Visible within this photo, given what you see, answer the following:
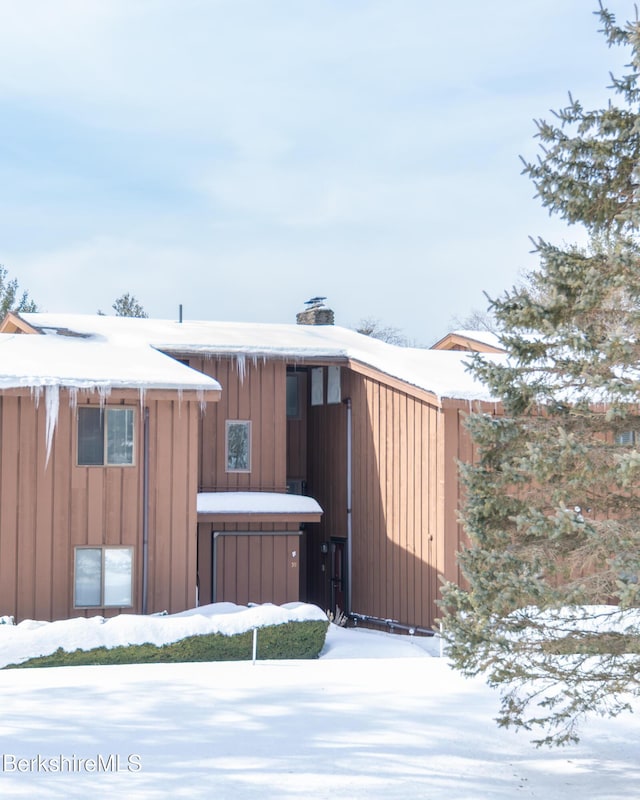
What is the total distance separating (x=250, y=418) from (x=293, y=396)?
2.89m

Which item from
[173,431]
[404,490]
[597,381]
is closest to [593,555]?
[597,381]

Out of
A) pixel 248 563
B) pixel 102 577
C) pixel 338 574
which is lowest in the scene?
pixel 338 574

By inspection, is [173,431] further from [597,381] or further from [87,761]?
[597,381]

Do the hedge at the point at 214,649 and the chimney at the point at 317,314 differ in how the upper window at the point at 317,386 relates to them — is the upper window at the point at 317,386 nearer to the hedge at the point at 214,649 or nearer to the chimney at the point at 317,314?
the chimney at the point at 317,314

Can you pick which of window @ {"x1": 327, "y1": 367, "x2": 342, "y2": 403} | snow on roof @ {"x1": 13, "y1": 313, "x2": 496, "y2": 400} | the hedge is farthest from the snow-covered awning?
the hedge

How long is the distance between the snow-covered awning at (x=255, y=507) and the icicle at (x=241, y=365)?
264cm

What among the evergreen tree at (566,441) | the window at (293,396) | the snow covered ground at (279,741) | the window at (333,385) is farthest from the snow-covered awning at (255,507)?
the evergreen tree at (566,441)

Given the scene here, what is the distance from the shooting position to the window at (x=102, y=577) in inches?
700

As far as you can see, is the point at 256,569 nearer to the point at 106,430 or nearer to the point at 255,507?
the point at 255,507

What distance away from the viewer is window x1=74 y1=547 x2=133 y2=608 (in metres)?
17.8

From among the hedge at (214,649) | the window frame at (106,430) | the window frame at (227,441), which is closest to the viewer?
the hedge at (214,649)

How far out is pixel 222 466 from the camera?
2212 centimetres

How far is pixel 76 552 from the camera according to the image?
1778 centimetres

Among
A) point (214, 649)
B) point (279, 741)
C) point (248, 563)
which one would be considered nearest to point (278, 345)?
point (248, 563)
